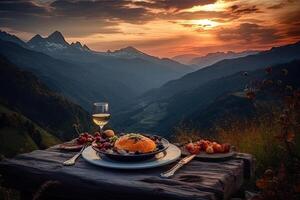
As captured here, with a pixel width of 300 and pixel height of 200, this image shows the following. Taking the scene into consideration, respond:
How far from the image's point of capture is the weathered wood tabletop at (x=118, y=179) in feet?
8.63

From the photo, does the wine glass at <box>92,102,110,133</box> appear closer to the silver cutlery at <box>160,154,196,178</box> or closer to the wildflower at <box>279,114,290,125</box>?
the silver cutlery at <box>160,154,196,178</box>

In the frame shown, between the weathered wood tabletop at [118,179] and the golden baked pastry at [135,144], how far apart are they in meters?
0.21

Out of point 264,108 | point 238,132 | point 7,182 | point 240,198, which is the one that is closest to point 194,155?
point 7,182

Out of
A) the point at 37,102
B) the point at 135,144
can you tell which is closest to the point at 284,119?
the point at 135,144

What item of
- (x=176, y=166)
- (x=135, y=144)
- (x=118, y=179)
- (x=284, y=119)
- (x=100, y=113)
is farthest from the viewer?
(x=284, y=119)

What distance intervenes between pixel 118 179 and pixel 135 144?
0.43 metres

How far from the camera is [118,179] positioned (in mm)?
2826

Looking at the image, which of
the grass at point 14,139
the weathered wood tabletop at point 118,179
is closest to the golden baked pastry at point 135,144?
the weathered wood tabletop at point 118,179

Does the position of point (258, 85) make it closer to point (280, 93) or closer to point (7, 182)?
point (280, 93)

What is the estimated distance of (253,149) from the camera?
7195mm

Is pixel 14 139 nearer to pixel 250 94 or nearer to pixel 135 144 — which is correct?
pixel 250 94

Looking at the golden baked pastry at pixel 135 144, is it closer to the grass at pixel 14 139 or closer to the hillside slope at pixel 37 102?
the grass at pixel 14 139

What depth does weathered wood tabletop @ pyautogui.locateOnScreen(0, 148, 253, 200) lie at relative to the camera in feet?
8.63

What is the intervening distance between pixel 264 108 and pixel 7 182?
6.96 metres
